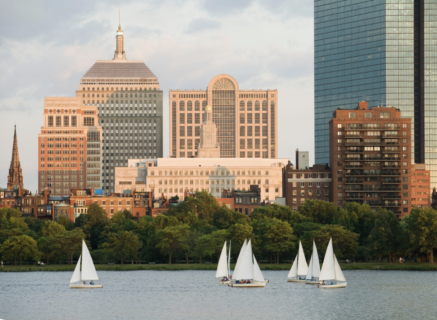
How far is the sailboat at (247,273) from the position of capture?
6344 inches

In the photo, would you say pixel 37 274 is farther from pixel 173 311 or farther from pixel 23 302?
Answer: pixel 173 311

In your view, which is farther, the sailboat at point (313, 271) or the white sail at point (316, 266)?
the sailboat at point (313, 271)

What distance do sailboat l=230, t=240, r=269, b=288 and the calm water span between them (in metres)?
1.51

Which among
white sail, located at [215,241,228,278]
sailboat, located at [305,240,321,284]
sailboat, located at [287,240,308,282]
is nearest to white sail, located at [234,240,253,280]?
white sail, located at [215,241,228,278]

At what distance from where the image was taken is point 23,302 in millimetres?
146750

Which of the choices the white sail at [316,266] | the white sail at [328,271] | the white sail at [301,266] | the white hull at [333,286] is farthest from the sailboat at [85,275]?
the white sail at [328,271]

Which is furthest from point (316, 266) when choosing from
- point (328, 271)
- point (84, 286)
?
point (84, 286)

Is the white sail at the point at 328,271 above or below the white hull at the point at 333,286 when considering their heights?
above

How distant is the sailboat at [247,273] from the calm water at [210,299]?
4.94 ft

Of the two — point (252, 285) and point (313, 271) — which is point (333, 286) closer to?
point (313, 271)

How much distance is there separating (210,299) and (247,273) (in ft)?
55.4

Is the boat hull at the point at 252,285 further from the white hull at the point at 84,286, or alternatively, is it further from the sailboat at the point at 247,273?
the white hull at the point at 84,286

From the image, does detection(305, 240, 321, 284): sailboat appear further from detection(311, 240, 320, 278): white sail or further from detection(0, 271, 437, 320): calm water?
detection(0, 271, 437, 320): calm water

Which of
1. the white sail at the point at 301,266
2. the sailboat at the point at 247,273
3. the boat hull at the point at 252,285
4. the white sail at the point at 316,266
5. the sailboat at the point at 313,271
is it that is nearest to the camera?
the sailboat at the point at 247,273
